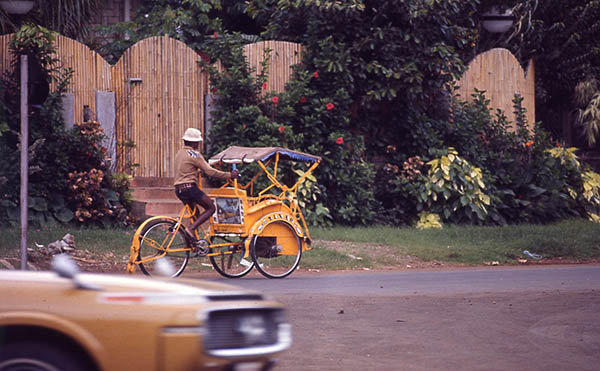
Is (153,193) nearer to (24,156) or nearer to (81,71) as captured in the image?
(81,71)

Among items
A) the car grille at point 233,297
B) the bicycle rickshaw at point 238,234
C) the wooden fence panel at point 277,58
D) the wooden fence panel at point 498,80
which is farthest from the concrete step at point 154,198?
the car grille at point 233,297

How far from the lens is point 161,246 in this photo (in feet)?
39.0

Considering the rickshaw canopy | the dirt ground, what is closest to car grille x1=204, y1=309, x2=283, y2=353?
the rickshaw canopy

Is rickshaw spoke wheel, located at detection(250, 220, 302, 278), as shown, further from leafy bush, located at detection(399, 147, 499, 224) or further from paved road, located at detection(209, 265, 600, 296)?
leafy bush, located at detection(399, 147, 499, 224)

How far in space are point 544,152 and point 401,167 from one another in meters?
3.76

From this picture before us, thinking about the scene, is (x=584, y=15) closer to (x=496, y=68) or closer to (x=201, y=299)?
(x=496, y=68)

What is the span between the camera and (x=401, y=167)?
19.9 m

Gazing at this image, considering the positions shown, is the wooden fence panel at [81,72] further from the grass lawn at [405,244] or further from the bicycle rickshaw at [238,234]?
the bicycle rickshaw at [238,234]

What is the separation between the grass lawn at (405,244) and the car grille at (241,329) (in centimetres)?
863

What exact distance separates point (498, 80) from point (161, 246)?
12.5 metres

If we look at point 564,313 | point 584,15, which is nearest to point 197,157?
point 564,313

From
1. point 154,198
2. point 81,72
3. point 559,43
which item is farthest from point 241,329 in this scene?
point 559,43

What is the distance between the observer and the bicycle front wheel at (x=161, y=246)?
11758 millimetres

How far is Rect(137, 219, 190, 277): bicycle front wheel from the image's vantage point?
38.6ft
